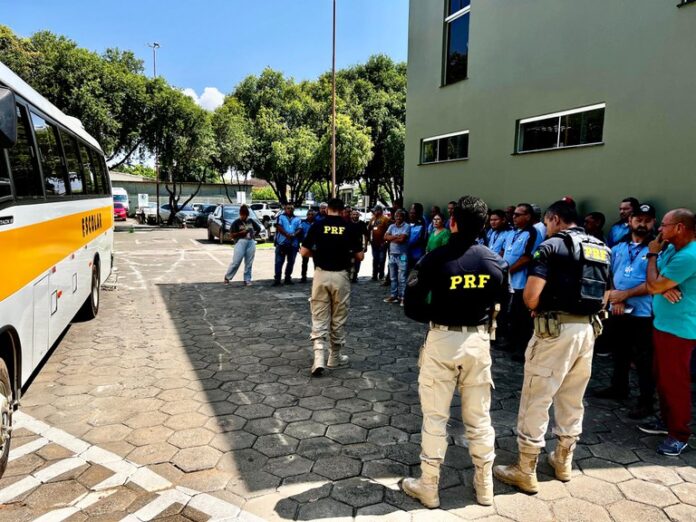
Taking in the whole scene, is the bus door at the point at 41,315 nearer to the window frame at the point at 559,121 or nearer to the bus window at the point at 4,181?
the bus window at the point at 4,181

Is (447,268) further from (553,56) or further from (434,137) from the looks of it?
(434,137)

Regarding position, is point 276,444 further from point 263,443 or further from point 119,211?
point 119,211

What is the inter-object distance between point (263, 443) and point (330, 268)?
2.04 metres

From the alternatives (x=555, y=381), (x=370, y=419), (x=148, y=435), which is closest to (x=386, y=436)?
(x=370, y=419)

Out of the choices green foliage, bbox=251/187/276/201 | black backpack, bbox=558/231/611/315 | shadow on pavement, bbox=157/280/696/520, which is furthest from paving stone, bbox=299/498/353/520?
green foliage, bbox=251/187/276/201

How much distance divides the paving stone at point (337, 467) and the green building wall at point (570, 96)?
5.12 m

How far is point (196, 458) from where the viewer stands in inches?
140

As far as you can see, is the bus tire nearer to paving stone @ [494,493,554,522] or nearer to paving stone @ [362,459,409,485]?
paving stone @ [362,459,409,485]

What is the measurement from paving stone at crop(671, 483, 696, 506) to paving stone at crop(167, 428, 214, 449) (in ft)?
11.0

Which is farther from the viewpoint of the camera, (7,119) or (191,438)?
(191,438)

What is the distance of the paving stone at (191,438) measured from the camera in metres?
3.77

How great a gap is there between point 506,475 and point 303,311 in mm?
5499

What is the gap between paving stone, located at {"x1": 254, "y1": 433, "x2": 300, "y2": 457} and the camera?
3.67 m

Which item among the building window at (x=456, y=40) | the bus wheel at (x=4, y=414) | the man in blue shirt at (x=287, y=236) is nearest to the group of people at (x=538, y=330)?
the bus wheel at (x=4, y=414)
